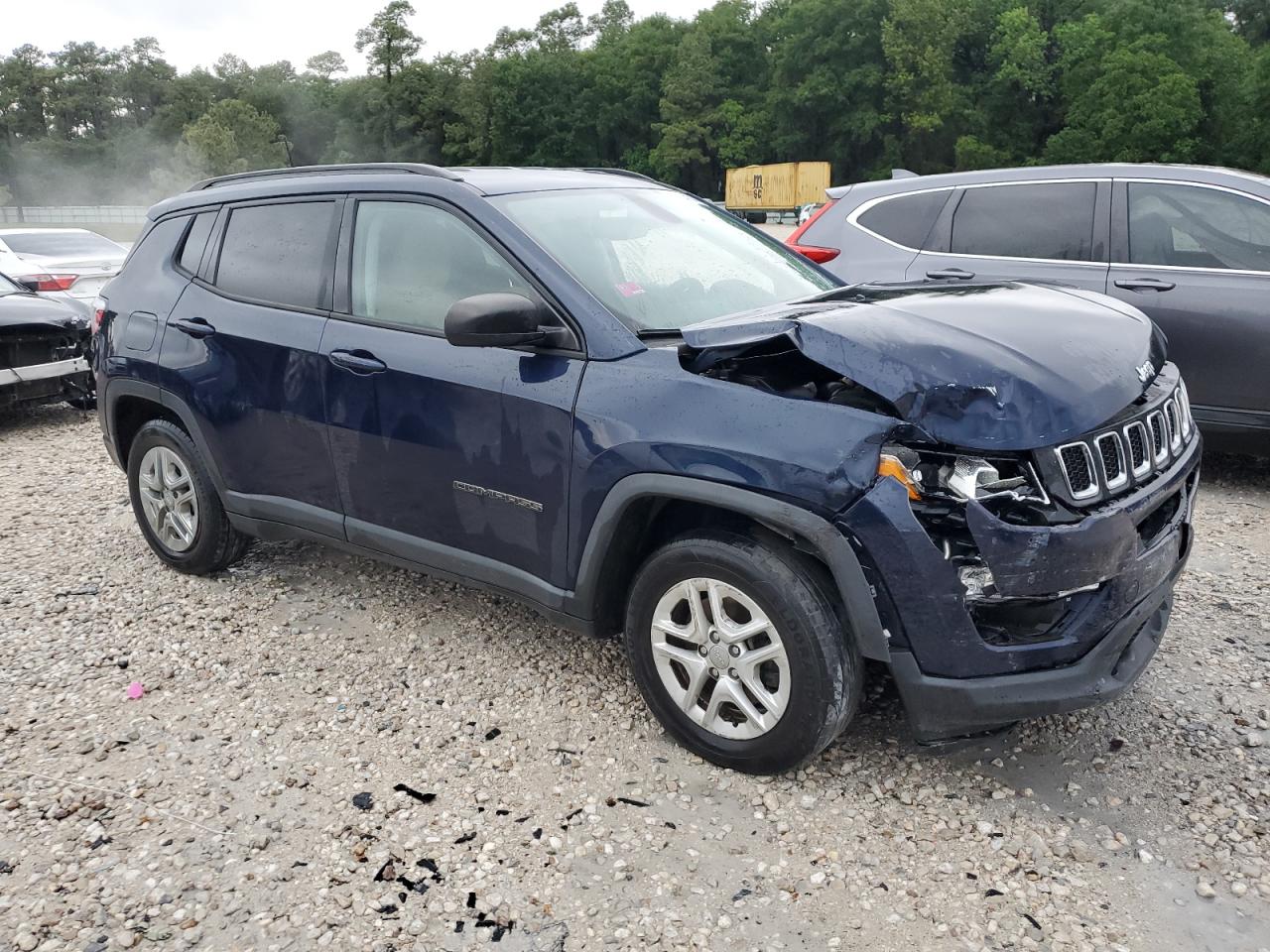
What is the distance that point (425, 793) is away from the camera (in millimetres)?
3102

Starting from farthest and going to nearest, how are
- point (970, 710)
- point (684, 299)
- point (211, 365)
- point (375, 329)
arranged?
1. point (211, 365)
2. point (375, 329)
3. point (684, 299)
4. point (970, 710)

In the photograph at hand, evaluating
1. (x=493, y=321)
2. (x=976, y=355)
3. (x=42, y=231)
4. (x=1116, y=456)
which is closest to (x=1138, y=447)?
(x=1116, y=456)

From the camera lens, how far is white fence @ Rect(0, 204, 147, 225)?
69.2 m

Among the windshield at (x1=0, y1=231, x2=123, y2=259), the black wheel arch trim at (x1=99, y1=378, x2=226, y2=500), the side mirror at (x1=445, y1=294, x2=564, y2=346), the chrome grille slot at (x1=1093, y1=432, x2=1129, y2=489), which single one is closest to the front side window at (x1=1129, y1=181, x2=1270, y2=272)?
the chrome grille slot at (x1=1093, y1=432, x2=1129, y2=489)

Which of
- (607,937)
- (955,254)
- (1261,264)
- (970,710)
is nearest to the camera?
(607,937)

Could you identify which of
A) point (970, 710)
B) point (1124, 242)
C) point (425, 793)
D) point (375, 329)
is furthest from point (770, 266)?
point (1124, 242)

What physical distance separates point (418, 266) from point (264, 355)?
0.83 metres

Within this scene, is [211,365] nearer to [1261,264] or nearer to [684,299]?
[684,299]

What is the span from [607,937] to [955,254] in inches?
195

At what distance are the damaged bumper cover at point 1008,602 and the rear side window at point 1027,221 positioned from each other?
3668 millimetres

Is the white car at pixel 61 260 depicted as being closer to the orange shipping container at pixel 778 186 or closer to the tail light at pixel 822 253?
the tail light at pixel 822 253

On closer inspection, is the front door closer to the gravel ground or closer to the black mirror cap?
the black mirror cap

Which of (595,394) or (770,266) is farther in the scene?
(770,266)

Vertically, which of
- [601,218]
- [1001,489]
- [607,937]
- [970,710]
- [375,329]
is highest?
[601,218]
